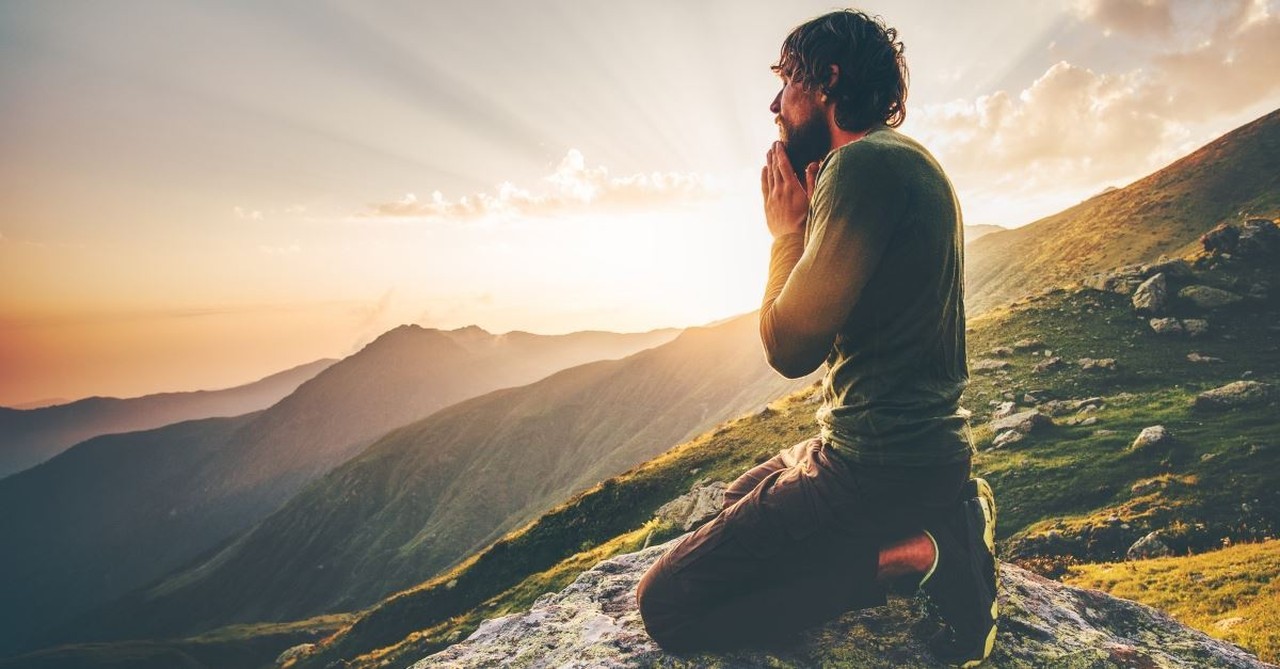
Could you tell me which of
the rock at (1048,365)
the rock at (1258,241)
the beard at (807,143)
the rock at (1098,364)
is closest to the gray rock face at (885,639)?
the beard at (807,143)

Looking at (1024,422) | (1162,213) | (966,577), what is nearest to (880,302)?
(966,577)

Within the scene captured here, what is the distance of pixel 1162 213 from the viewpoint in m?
86.9

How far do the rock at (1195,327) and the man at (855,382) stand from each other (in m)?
38.9

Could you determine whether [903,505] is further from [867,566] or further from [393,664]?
[393,664]

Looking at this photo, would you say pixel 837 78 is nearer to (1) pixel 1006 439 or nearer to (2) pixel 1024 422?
(1) pixel 1006 439

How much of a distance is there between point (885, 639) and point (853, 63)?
15.4 feet

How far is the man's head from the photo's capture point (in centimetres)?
383

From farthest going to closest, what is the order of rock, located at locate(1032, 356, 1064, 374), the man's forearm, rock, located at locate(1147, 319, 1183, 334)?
1. rock, located at locate(1147, 319, 1183, 334)
2. rock, located at locate(1032, 356, 1064, 374)
3. the man's forearm

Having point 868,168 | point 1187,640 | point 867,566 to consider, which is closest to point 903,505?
point 867,566

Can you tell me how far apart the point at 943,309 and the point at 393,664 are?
4387cm

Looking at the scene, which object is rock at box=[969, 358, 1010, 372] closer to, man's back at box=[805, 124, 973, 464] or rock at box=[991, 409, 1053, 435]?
rock at box=[991, 409, 1053, 435]

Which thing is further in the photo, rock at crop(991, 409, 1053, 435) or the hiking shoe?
rock at crop(991, 409, 1053, 435)

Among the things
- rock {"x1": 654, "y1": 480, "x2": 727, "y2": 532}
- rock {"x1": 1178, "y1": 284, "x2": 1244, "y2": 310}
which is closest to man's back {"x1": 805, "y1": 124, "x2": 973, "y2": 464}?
rock {"x1": 654, "y1": 480, "x2": 727, "y2": 532}

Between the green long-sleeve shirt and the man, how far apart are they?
1 cm
